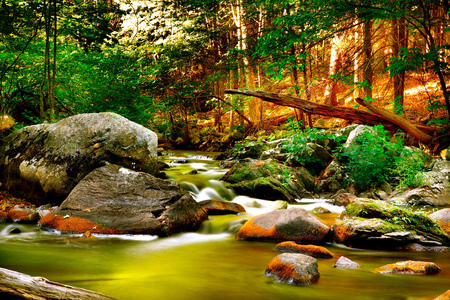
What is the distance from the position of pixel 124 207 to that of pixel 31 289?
171 inches

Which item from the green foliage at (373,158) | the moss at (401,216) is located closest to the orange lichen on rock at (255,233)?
the moss at (401,216)

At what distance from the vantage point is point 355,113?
375 inches

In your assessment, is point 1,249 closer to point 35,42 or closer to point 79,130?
point 79,130

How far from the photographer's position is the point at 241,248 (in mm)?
4910

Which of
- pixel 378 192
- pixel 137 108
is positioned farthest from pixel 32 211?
pixel 378 192

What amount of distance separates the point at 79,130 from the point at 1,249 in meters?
3.34

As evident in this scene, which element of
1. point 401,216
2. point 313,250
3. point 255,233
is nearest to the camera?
point 313,250

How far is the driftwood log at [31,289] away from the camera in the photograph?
168cm

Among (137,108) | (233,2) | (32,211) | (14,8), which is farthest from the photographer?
(233,2)

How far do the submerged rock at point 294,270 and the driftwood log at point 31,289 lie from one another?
2.09 m

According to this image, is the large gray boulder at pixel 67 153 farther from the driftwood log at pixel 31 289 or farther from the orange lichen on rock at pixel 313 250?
the driftwood log at pixel 31 289

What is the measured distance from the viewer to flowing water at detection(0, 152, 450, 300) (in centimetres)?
316

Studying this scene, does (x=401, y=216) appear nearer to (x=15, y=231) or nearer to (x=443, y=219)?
(x=443, y=219)

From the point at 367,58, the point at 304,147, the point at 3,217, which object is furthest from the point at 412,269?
the point at 367,58
